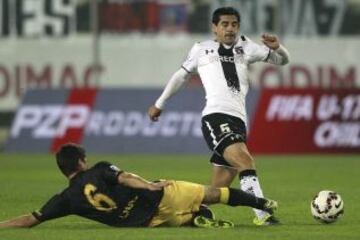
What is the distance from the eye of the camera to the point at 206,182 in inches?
680

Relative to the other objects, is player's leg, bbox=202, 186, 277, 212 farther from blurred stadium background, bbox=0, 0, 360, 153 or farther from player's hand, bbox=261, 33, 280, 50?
blurred stadium background, bbox=0, 0, 360, 153

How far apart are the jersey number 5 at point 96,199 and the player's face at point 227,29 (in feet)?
7.01

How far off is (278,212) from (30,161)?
10177 millimetres

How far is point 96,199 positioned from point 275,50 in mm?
2493

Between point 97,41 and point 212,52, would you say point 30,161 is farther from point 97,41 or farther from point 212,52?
point 212,52

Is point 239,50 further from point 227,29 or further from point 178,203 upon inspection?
point 178,203

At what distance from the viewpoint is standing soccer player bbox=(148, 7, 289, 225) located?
1140cm

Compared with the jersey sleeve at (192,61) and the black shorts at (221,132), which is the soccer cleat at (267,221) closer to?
the black shorts at (221,132)

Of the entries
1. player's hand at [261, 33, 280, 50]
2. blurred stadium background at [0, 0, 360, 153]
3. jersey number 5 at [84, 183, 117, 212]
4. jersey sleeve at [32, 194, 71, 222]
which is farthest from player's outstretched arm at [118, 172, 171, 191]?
blurred stadium background at [0, 0, 360, 153]

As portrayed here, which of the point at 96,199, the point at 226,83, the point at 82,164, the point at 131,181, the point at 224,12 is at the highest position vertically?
the point at 224,12

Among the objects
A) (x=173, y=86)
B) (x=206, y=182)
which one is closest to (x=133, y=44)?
(x=206, y=182)

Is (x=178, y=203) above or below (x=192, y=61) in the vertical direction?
below

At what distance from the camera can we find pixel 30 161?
72.9 ft

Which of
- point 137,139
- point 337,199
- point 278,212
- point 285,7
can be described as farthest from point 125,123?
point 337,199
